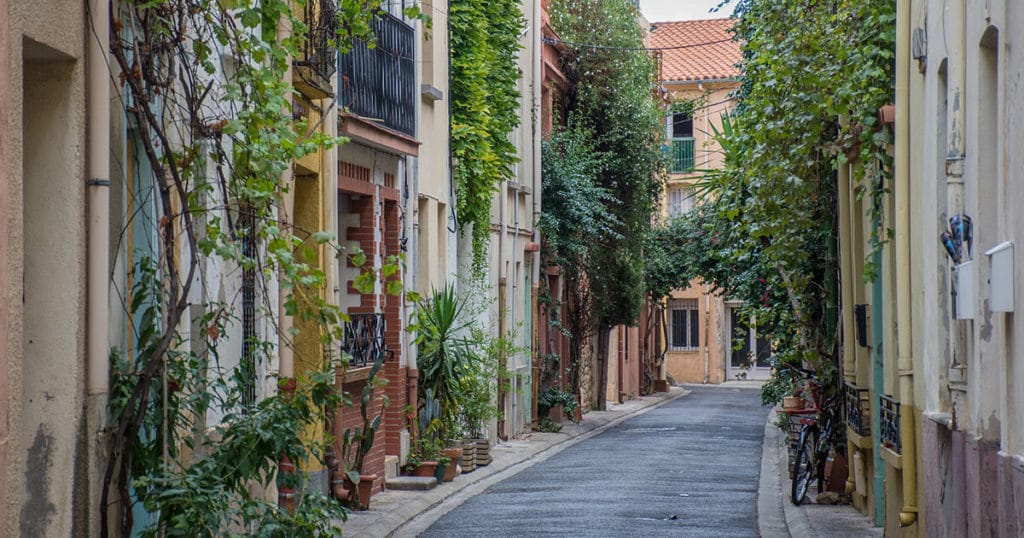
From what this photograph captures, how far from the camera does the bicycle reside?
15.0 metres

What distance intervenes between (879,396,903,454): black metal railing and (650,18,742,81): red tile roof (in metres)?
42.5

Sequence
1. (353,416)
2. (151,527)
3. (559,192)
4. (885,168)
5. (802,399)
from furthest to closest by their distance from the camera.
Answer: (559,192)
(802,399)
(353,416)
(885,168)
(151,527)

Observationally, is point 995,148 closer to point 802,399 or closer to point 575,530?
point 575,530

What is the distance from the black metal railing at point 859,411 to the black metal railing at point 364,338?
194 inches

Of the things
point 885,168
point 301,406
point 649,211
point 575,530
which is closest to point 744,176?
point 885,168

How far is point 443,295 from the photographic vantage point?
18.1 m

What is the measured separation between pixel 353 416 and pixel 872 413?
5.73 m

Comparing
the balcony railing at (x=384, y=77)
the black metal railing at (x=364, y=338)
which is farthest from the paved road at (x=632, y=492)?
the balcony railing at (x=384, y=77)

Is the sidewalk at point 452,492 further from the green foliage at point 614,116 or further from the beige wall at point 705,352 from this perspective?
the beige wall at point 705,352

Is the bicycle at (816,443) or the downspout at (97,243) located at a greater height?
the downspout at (97,243)

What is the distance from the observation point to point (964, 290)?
26.8ft

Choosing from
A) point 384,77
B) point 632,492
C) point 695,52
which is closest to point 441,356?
point 632,492

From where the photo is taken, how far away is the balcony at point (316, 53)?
1254cm

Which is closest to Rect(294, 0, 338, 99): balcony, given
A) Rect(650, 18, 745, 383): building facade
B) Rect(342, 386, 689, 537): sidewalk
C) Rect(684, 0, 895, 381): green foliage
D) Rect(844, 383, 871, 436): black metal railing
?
Rect(684, 0, 895, 381): green foliage
